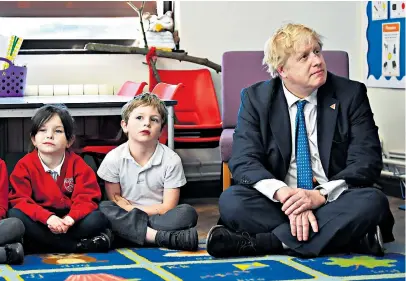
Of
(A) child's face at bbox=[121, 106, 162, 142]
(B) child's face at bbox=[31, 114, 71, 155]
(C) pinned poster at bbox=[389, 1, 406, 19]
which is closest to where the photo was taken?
(B) child's face at bbox=[31, 114, 71, 155]

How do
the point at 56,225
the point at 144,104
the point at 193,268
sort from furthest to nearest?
1. the point at 144,104
2. the point at 56,225
3. the point at 193,268

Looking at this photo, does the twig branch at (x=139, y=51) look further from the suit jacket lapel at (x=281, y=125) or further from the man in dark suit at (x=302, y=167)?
the suit jacket lapel at (x=281, y=125)

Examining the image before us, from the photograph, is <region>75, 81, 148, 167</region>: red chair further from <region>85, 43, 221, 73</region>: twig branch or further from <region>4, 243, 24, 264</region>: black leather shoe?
<region>4, 243, 24, 264</region>: black leather shoe

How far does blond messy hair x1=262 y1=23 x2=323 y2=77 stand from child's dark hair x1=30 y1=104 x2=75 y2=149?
2.72 feet

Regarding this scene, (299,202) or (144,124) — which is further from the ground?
(144,124)

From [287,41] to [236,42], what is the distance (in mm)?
1771

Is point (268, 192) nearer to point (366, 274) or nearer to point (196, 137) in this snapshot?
point (366, 274)

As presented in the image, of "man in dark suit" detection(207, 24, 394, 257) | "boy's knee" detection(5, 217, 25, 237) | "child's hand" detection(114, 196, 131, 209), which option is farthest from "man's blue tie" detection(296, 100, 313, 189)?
"boy's knee" detection(5, 217, 25, 237)

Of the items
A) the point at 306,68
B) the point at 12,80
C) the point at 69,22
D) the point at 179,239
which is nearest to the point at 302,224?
the point at 179,239

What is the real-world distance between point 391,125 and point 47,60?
6.48 feet

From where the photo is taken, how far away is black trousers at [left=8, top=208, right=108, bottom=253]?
3.27m

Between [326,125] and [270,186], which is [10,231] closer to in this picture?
[270,186]

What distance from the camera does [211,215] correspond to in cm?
436

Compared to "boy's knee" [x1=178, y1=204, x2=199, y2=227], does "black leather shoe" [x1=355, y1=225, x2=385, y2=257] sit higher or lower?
lower
